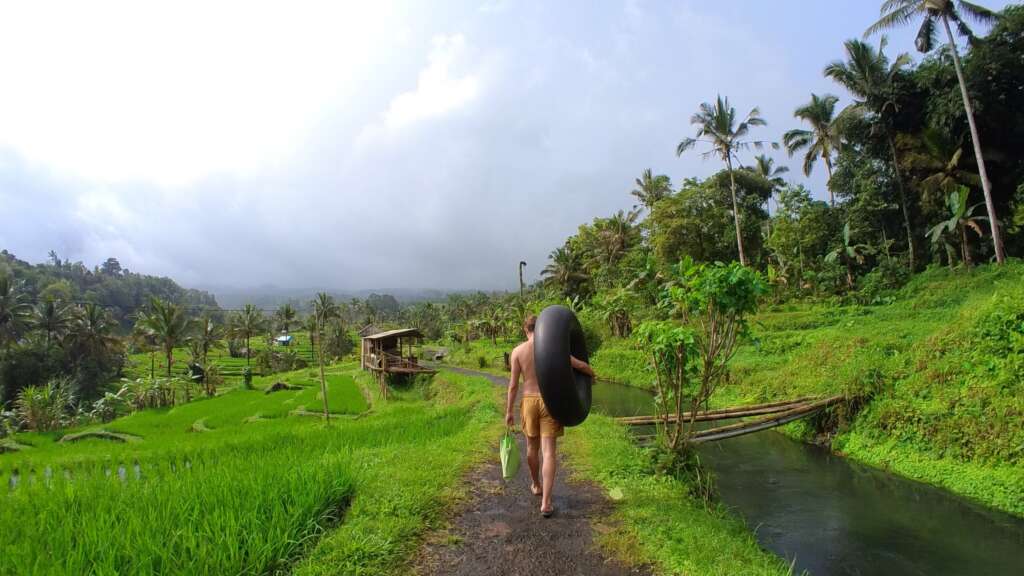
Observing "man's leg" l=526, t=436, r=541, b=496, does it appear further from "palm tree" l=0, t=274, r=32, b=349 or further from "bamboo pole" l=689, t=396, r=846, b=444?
"palm tree" l=0, t=274, r=32, b=349

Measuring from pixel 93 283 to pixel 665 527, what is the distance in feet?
343

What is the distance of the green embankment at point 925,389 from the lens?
7496mm

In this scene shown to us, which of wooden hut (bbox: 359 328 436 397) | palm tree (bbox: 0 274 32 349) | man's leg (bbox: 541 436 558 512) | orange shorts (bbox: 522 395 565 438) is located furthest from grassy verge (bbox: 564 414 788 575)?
palm tree (bbox: 0 274 32 349)

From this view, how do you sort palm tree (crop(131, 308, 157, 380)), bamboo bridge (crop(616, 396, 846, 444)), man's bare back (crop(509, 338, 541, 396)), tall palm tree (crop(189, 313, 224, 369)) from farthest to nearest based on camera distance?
tall palm tree (crop(189, 313, 224, 369))
palm tree (crop(131, 308, 157, 380))
bamboo bridge (crop(616, 396, 846, 444))
man's bare back (crop(509, 338, 541, 396))

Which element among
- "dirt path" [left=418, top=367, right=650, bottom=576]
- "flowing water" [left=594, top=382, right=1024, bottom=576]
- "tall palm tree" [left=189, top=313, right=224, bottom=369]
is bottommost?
"flowing water" [left=594, top=382, right=1024, bottom=576]

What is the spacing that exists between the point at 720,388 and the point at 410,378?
13.9m

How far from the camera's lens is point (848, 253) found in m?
23.2

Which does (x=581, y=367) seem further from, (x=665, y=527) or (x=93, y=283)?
(x=93, y=283)

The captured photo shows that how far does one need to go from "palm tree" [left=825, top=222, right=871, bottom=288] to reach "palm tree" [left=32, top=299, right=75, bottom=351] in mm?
47874

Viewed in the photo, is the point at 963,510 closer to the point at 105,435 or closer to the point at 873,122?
the point at 105,435

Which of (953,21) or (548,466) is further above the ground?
(953,21)

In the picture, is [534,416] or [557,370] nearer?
[557,370]

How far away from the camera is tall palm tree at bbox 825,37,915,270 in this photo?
21672 mm

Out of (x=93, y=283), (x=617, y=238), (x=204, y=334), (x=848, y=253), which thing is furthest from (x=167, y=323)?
(x=93, y=283)
